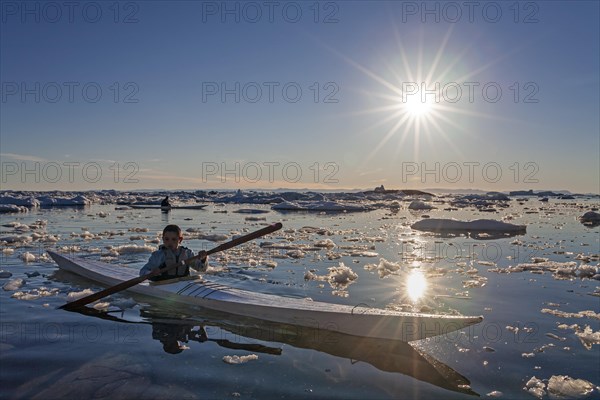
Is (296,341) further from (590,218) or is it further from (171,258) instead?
(590,218)

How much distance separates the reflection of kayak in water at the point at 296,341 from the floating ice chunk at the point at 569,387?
Result: 0.71m

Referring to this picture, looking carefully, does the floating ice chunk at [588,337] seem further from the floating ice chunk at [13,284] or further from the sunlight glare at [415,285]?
the floating ice chunk at [13,284]

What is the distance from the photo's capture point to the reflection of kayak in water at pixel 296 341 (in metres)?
4.15

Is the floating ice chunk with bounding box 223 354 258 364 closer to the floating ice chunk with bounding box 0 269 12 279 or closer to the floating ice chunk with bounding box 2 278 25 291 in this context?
the floating ice chunk with bounding box 2 278 25 291

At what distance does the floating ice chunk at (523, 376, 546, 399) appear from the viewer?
3.69 metres

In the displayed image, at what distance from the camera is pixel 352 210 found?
112ft

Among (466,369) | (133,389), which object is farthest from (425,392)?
(133,389)

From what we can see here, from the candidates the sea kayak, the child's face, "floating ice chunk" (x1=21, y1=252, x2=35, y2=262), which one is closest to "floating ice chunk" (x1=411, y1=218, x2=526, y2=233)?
the sea kayak

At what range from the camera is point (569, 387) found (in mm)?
3770

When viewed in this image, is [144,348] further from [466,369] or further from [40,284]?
[40,284]

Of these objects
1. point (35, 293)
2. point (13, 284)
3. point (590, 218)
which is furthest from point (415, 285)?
point (590, 218)

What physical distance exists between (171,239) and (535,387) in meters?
4.97

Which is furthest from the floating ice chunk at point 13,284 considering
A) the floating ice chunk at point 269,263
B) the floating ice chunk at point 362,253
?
the floating ice chunk at point 362,253

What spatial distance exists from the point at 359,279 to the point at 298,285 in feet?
4.10
